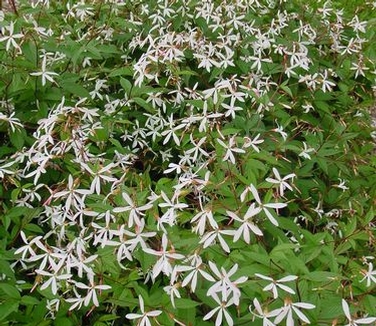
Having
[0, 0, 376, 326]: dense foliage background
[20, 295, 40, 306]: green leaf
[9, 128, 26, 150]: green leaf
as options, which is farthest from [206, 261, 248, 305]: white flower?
[9, 128, 26, 150]: green leaf

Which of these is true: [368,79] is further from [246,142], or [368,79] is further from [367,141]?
[246,142]

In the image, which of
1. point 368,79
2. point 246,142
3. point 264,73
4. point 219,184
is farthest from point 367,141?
point 219,184

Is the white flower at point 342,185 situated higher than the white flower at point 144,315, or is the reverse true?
the white flower at point 144,315

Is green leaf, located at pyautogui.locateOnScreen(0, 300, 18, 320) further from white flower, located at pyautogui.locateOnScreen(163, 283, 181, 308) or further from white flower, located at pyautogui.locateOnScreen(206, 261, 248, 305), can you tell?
white flower, located at pyautogui.locateOnScreen(206, 261, 248, 305)

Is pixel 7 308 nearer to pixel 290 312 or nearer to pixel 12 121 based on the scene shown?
pixel 12 121

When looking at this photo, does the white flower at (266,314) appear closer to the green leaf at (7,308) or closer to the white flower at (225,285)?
the white flower at (225,285)

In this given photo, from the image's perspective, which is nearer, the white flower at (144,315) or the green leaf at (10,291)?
the white flower at (144,315)

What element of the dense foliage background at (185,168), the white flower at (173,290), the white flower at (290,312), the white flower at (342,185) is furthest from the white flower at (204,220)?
the white flower at (342,185)

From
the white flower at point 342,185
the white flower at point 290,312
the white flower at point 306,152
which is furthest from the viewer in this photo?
the white flower at point 342,185
